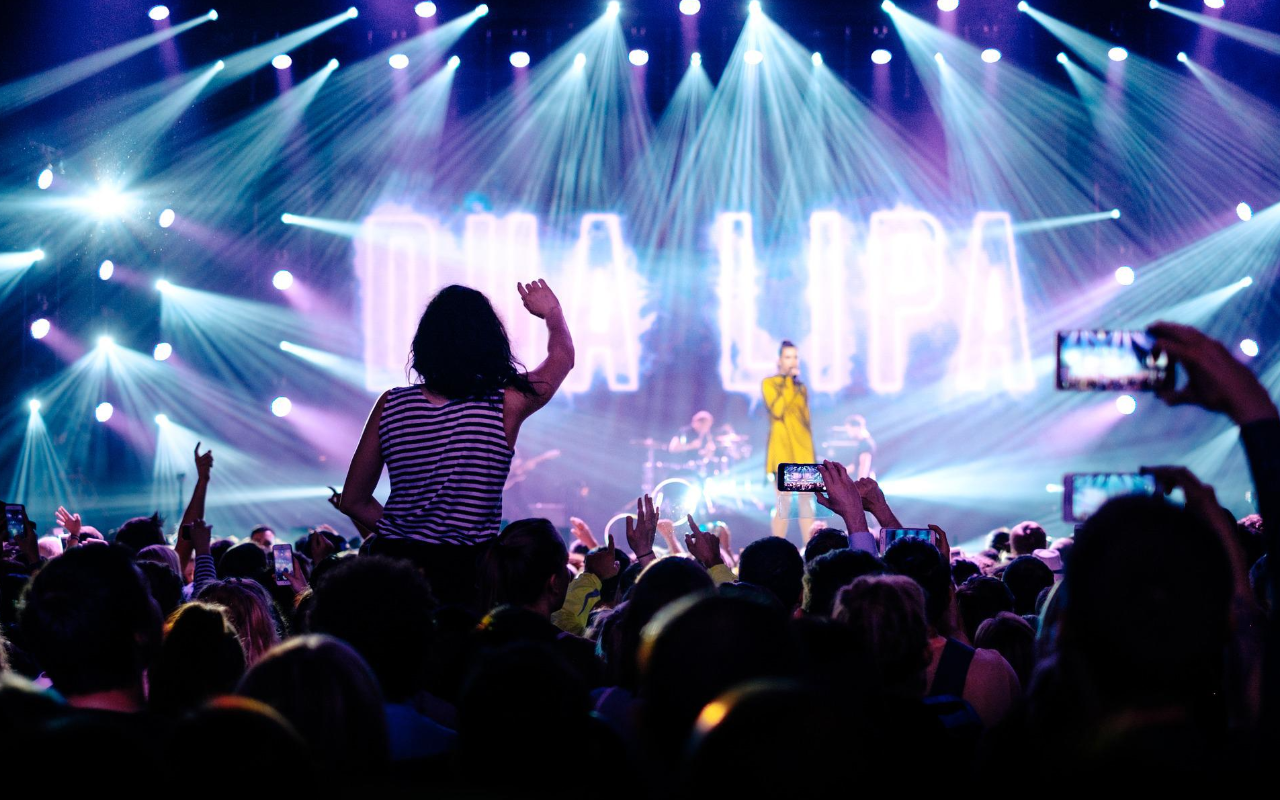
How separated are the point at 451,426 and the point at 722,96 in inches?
442

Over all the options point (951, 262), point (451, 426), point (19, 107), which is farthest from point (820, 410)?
point (451, 426)

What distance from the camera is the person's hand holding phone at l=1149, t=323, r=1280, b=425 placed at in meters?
1.76

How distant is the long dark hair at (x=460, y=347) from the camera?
3176 millimetres

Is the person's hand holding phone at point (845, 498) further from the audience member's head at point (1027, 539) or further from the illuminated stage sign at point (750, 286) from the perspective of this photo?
the illuminated stage sign at point (750, 286)

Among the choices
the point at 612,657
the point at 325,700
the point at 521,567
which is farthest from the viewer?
the point at 521,567

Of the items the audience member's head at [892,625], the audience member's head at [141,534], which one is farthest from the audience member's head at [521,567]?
the audience member's head at [141,534]

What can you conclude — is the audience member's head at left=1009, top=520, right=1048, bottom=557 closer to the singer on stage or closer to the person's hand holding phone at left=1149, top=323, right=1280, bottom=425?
the person's hand holding phone at left=1149, top=323, right=1280, bottom=425

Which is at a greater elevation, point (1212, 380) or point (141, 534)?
point (1212, 380)

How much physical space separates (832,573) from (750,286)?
11564 mm

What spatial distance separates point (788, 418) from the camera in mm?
11688

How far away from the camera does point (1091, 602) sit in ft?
4.57

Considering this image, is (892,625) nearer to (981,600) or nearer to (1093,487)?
(981,600)

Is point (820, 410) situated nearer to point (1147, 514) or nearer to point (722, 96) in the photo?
point (722, 96)

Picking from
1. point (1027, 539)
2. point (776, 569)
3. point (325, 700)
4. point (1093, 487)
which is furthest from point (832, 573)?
point (1027, 539)
